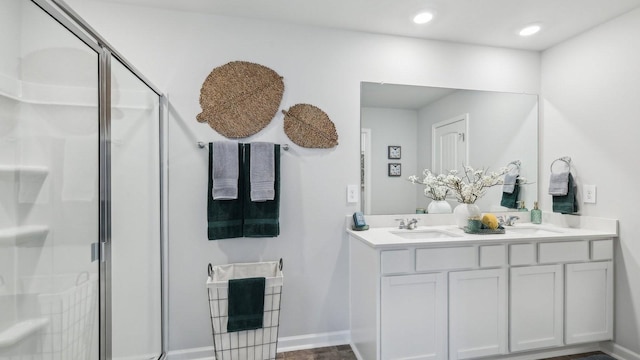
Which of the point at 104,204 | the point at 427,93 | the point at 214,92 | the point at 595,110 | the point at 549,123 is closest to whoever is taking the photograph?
the point at 104,204

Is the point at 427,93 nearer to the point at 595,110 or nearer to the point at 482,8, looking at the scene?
the point at 482,8

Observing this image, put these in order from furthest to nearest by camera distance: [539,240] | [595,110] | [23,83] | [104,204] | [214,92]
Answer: [595,110] < [214,92] < [539,240] < [104,204] < [23,83]

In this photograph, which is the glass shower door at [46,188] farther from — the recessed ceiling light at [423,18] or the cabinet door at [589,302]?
the cabinet door at [589,302]

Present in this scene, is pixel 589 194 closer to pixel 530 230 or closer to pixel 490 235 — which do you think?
pixel 530 230

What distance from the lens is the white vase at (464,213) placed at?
89.4 inches

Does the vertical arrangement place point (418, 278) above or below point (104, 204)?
below

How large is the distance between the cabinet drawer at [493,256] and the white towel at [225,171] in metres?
1.66

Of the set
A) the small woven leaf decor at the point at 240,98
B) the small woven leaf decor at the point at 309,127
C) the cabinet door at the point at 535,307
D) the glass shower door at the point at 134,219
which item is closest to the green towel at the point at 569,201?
the cabinet door at the point at 535,307

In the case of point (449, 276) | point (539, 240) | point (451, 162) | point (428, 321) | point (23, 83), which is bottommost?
point (428, 321)

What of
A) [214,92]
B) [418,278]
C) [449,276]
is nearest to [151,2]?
[214,92]

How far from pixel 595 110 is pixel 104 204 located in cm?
327

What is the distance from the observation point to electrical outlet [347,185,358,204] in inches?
92.5

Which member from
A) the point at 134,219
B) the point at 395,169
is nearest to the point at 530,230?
the point at 395,169

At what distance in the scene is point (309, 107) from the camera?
7.50 ft
